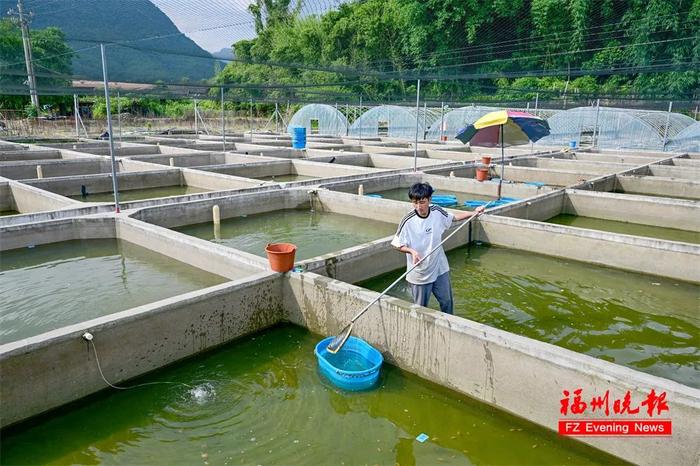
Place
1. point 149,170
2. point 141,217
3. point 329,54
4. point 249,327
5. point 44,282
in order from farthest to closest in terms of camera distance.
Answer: point 329,54, point 149,170, point 141,217, point 44,282, point 249,327

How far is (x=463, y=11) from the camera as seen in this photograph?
36.0 meters

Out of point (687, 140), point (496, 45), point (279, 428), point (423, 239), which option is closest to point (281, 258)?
point (423, 239)

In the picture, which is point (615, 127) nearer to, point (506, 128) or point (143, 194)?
point (506, 128)

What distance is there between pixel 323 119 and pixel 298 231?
18.4 m

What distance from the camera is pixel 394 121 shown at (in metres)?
23.6

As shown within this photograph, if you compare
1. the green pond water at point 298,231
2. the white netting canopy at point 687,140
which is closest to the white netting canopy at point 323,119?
the white netting canopy at point 687,140

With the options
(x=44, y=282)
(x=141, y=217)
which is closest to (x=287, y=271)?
(x=44, y=282)

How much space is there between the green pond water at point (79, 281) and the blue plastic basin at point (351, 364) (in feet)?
6.94

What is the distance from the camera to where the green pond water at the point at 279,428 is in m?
3.08

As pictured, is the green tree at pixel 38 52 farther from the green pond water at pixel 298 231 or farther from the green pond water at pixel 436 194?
the green pond water at pixel 298 231

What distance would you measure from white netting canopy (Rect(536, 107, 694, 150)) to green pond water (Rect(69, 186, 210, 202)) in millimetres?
14957

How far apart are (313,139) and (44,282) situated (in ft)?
53.8

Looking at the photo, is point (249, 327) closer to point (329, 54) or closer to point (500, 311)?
point (500, 311)

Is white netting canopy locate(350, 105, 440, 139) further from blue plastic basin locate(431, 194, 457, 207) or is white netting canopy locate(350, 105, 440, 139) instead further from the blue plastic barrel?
blue plastic basin locate(431, 194, 457, 207)
